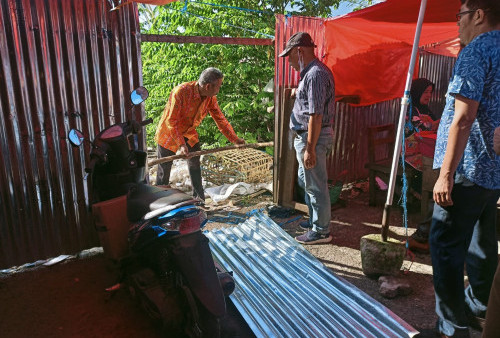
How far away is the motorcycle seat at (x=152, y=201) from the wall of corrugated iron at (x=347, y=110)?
286 cm

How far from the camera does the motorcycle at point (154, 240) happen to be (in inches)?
88.2

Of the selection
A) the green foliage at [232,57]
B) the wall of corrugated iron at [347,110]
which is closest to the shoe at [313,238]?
the wall of corrugated iron at [347,110]

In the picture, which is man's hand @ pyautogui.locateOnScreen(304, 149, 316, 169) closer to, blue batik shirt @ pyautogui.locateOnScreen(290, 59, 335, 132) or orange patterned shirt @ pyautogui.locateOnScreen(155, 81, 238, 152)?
blue batik shirt @ pyautogui.locateOnScreen(290, 59, 335, 132)

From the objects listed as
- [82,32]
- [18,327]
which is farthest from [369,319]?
[82,32]

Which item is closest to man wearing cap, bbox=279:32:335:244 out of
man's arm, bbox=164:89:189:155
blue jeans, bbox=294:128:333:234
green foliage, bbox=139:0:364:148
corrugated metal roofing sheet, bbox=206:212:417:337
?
blue jeans, bbox=294:128:333:234

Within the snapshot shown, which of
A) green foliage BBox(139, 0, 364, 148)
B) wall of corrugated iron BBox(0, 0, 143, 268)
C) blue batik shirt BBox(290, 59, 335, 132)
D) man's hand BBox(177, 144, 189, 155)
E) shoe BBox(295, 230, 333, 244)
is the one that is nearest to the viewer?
wall of corrugated iron BBox(0, 0, 143, 268)

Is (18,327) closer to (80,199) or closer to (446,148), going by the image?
(80,199)

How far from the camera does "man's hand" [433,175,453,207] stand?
217 cm

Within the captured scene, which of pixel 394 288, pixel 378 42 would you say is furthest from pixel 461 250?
pixel 378 42

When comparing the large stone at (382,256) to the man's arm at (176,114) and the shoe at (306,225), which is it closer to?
the shoe at (306,225)

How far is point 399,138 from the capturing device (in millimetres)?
3127

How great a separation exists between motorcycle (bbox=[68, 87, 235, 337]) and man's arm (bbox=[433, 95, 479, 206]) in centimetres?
151

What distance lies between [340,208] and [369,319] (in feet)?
9.72

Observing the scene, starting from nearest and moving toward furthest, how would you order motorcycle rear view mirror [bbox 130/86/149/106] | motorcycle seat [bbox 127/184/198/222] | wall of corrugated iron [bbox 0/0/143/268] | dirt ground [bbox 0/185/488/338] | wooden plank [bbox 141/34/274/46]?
motorcycle seat [bbox 127/184/198/222], dirt ground [bbox 0/185/488/338], motorcycle rear view mirror [bbox 130/86/149/106], wall of corrugated iron [bbox 0/0/143/268], wooden plank [bbox 141/34/274/46]
